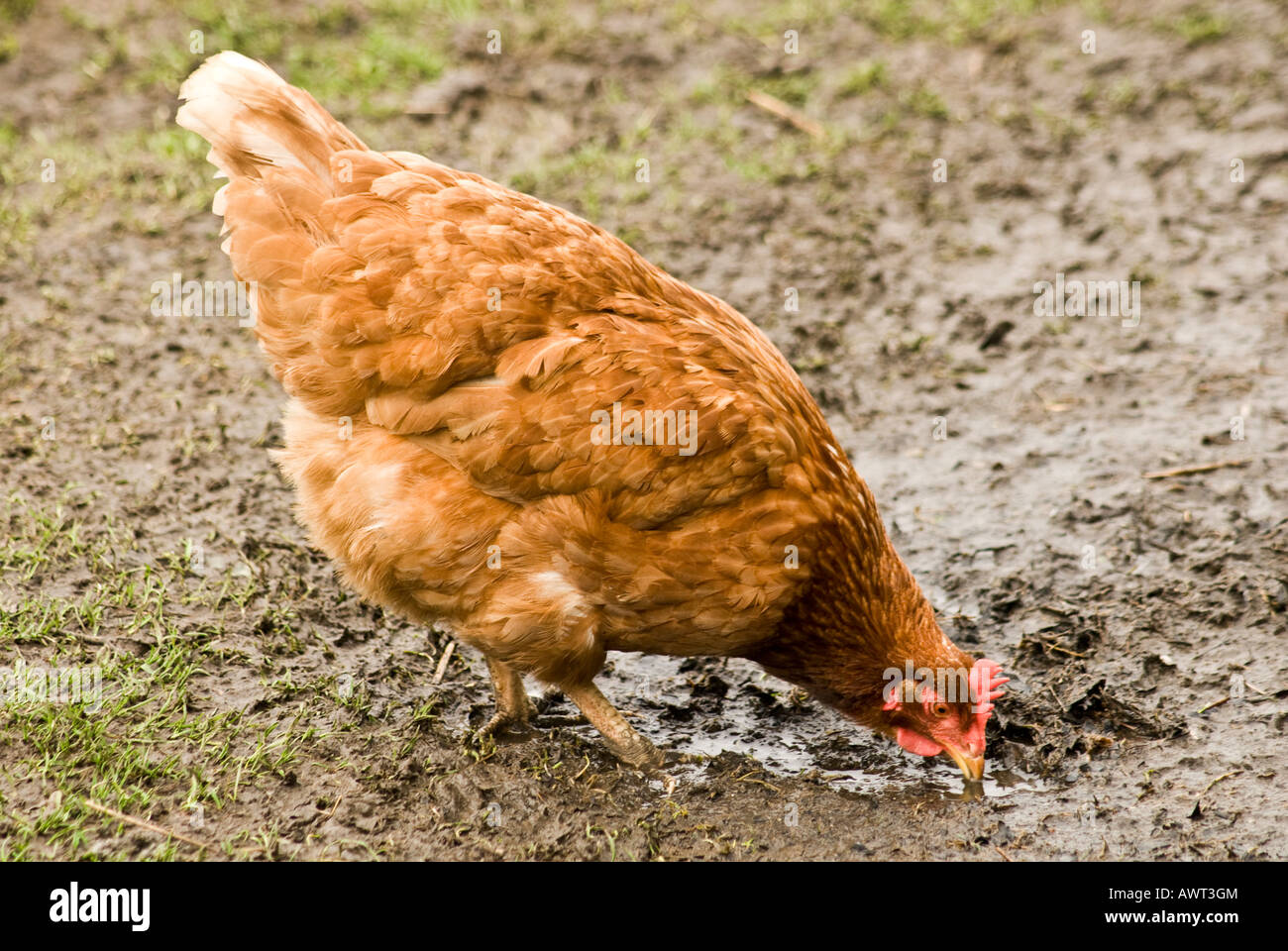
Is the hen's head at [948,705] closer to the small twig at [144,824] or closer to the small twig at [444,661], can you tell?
the small twig at [444,661]

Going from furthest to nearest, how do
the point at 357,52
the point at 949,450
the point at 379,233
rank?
the point at 357,52 → the point at 949,450 → the point at 379,233

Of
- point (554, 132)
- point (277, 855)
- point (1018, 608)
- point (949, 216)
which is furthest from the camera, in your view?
point (554, 132)

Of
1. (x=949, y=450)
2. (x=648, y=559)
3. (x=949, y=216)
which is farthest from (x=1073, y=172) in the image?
(x=648, y=559)

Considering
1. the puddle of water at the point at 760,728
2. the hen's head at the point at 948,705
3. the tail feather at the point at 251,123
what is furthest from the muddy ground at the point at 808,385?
the tail feather at the point at 251,123

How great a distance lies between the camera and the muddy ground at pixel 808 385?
357 cm

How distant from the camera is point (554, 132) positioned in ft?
23.0

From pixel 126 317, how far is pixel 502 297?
2832mm

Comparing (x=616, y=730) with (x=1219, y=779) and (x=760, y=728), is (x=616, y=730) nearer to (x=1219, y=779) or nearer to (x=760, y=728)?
(x=760, y=728)

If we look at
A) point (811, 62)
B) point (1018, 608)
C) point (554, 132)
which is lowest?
point (1018, 608)

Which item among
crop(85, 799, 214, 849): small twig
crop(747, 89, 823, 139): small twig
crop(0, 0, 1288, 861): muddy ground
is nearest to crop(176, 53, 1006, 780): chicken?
crop(0, 0, 1288, 861): muddy ground

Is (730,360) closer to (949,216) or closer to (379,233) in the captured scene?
(379,233)

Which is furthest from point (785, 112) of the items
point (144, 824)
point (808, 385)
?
point (144, 824)

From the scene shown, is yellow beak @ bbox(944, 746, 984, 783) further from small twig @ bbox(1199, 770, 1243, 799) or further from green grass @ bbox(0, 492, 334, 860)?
green grass @ bbox(0, 492, 334, 860)

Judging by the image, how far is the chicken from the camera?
3.44 meters
